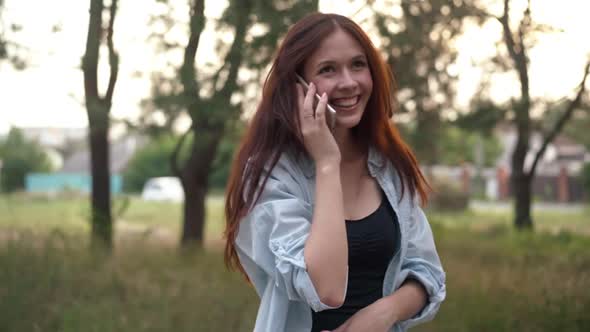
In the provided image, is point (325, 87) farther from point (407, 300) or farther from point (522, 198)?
point (522, 198)

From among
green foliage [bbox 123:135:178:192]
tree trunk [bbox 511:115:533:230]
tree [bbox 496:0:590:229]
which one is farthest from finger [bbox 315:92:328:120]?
green foliage [bbox 123:135:178:192]

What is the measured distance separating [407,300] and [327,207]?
316 mm

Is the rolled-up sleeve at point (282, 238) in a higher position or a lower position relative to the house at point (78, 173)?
higher

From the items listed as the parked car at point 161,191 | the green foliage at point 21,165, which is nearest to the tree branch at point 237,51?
the parked car at point 161,191

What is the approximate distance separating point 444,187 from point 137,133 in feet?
69.3

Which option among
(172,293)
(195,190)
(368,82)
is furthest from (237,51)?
(368,82)

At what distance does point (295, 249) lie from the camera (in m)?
1.54

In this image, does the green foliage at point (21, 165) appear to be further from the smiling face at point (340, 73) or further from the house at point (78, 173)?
the smiling face at point (340, 73)

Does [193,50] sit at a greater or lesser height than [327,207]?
lesser

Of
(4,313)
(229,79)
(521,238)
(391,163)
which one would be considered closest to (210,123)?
(229,79)

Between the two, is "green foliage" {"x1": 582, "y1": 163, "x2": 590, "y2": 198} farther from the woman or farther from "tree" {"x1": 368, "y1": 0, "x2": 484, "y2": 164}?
the woman

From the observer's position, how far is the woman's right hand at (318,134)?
1640 mm

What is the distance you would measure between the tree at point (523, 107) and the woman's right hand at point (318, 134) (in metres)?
5.99

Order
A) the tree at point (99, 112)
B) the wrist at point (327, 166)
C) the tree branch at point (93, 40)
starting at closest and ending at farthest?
the wrist at point (327, 166) < the tree branch at point (93, 40) < the tree at point (99, 112)
